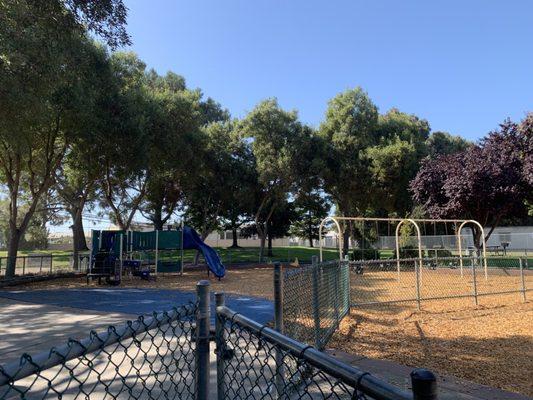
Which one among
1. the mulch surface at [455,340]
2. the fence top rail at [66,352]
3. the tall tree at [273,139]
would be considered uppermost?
the tall tree at [273,139]

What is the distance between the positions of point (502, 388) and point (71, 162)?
1843 centimetres

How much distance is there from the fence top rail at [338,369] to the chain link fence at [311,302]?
196cm

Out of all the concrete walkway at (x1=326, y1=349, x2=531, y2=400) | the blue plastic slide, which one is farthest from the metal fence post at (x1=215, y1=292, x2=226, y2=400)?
the blue plastic slide

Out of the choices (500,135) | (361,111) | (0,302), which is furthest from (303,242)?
(0,302)

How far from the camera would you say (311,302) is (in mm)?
6293

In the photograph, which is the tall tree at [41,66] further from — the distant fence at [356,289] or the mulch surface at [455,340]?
the mulch surface at [455,340]

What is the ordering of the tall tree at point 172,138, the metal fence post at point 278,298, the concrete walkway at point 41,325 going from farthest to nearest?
the tall tree at point 172,138 < the concrete walkway at point 41,325 < the metal fence post at point 278,298

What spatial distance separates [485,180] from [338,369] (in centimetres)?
2155

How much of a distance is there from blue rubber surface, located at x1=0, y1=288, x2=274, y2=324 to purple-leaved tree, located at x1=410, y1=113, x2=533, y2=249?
13.6 meters

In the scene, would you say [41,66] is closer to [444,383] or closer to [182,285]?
[182,285]

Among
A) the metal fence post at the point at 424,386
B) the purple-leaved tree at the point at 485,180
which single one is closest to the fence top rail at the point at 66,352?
the metal fence post at the point at 424,386

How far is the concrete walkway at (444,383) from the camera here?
4.65m

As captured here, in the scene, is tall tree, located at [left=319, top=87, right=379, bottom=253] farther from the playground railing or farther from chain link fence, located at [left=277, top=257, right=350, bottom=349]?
chain link fence, located at [left=277, top=257, right=350, bottom=349]

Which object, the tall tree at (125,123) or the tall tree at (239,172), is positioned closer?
the tall tree at (125,123)
